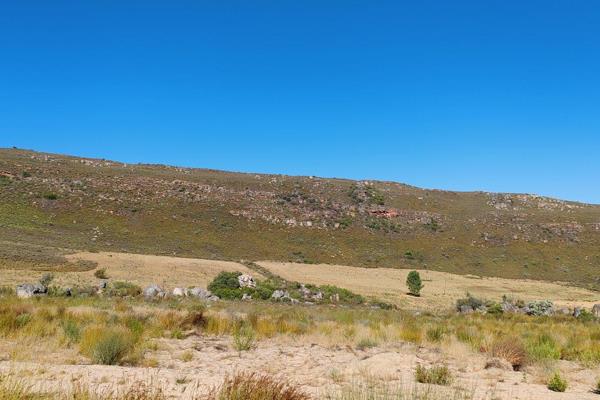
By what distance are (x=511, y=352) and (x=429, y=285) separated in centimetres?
3980

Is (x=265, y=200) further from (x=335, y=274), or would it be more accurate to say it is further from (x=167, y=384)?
(x=167, y=384)

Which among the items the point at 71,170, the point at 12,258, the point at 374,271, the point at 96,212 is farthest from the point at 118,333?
the point at 71,170

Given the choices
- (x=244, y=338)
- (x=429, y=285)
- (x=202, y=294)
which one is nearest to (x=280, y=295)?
(x=202, y=294)

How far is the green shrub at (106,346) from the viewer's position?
945 centimetres

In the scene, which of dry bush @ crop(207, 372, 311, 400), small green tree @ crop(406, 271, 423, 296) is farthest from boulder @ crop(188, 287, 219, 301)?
dry bush @ crop(207, 372, 311, 400)

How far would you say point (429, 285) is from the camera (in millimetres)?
50219

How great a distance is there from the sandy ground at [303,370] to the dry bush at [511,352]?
0.43 m

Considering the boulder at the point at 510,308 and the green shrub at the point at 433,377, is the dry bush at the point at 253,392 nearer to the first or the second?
the green shrub at the point at 433,377

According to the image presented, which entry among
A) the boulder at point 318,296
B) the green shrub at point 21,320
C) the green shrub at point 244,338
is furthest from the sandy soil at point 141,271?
the green shrub at point 244,338

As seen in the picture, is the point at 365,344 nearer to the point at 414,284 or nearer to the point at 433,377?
the point at 433,377

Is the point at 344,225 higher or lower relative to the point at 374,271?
higher

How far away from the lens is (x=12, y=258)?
1437 inches

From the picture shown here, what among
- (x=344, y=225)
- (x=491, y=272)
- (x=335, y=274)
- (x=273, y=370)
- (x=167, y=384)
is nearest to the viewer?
(x=167, y=384)

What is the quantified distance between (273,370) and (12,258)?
111 ft
